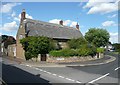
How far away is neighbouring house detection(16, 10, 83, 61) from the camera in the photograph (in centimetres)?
4316

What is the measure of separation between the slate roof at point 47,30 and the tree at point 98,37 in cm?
3143

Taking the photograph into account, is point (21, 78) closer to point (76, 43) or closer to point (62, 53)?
point (62, 53)

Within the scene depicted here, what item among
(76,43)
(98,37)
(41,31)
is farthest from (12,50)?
(98,37)

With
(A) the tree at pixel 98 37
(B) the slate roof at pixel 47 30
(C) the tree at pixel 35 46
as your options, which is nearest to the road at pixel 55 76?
(C) the tree at pixel 35 46

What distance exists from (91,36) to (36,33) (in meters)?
48.9

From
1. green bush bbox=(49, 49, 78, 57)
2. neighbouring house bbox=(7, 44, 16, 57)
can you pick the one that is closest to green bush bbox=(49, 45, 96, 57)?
green bush bbox=(49, 49, 78, 57)

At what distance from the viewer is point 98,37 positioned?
3438 inches

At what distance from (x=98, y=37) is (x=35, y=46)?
2122 inches

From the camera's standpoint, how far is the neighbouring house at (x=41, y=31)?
4316cm

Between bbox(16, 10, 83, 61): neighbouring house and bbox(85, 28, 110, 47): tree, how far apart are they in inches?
1293

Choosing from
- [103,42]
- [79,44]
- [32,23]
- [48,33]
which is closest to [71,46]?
[79,44]

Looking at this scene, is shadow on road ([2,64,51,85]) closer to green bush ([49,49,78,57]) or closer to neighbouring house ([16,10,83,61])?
green bush ([49,49,78,57])

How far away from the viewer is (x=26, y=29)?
42781 mm

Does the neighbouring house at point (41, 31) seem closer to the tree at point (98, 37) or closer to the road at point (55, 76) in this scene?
the road at point (55, 76)
